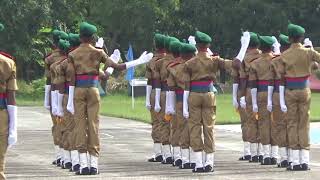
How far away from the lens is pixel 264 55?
600 inches

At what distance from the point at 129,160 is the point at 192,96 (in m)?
2.74

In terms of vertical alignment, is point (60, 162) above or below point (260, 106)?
below

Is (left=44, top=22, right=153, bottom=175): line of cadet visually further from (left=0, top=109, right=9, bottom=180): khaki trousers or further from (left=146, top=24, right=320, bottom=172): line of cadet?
(left=0, top=109, right=9, bottom=180): khaki trousers

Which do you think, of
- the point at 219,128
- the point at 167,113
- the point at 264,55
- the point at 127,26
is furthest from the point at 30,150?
the point at 127,26

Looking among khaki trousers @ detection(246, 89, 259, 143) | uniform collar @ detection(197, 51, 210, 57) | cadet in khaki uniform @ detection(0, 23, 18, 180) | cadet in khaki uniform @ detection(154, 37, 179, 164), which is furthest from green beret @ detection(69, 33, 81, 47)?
cadet in khaki uniform @ detection(0, 23, 18, 180)

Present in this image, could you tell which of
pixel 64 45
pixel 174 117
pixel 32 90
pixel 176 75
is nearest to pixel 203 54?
pixel 176 75

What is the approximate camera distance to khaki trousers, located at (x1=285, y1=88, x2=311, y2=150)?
1398 centimetres

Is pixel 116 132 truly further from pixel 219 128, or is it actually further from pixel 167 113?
pixel 167 113

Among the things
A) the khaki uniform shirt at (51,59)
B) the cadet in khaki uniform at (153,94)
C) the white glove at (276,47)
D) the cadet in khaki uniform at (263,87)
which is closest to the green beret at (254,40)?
the cadet in khaki uniform at (263,87)

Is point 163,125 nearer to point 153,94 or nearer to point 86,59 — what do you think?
point 153,94

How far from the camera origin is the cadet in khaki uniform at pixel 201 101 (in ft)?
45.0

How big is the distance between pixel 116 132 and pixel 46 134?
1946 millimetres

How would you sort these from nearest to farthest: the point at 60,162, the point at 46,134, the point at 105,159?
the point at 60,162 < the point at 105,159 < the point at 46,134

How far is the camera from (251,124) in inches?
616
